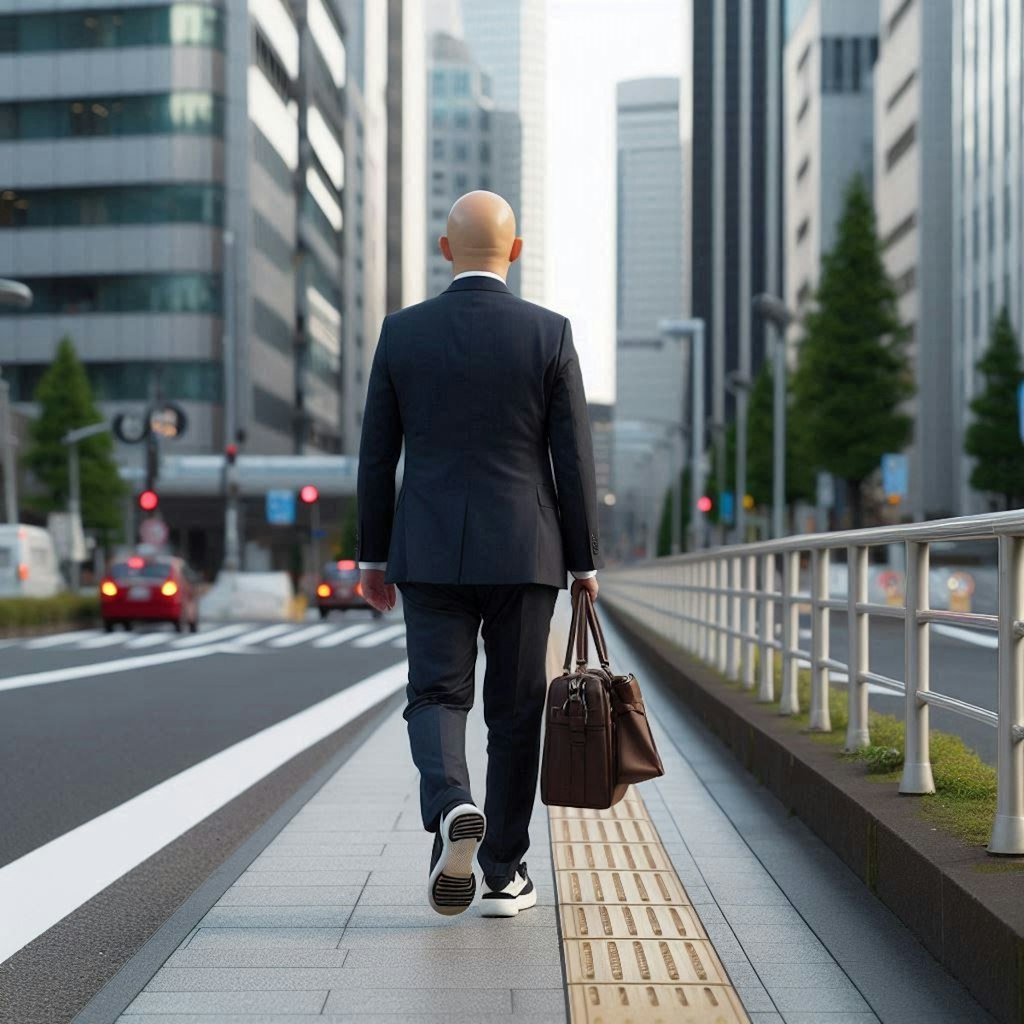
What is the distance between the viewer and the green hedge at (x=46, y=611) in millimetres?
28109

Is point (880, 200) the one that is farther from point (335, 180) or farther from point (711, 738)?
point (711, 738)

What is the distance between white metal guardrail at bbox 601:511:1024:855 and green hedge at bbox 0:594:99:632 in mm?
16651

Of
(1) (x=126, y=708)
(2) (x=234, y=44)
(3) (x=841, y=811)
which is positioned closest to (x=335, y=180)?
(2) (x=234, y=44)

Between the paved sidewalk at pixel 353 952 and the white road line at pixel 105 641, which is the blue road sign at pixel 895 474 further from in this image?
the paved sidewalk at pixel 353 952

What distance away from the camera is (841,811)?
6039 millimetres

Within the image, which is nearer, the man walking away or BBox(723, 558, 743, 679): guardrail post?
the man walking away

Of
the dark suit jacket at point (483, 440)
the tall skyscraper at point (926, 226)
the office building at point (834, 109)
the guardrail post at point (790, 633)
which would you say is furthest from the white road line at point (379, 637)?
the office building at point (834, 109)

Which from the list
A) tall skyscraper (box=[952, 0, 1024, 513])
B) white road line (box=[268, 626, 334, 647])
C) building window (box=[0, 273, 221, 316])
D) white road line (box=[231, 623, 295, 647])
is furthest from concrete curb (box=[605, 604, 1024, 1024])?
building window (box=[0, 273, 221, 316])

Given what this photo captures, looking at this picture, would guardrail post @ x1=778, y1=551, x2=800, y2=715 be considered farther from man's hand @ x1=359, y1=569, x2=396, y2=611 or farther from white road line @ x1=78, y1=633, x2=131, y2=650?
white road line @ x1=78, y1=633, x2=131, y2=650

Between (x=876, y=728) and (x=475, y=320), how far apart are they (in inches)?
123

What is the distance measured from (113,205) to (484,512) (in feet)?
238

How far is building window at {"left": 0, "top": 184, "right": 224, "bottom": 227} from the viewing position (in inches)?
2908

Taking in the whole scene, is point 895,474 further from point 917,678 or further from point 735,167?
point 735,167

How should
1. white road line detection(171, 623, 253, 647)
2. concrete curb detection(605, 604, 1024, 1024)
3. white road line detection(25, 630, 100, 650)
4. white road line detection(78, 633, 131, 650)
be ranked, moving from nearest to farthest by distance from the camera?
concrete curb detection(605, 604, 1024, 1024) → white road line detection(78, 633, 131, 650) → white road line detection(25, 630, 100, 650) → white road line detection(171, 623, 253, 647)
